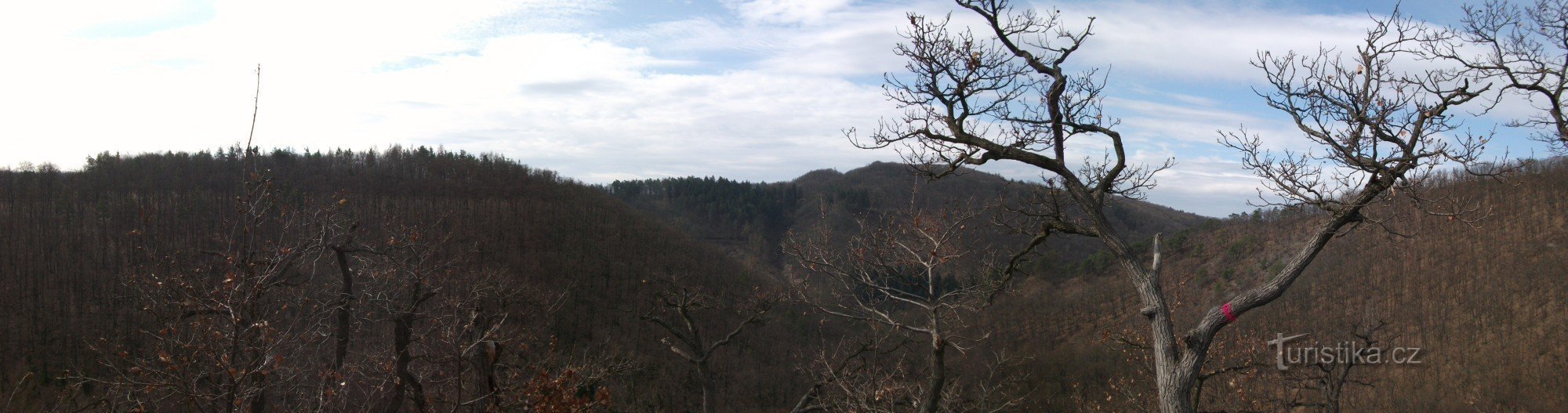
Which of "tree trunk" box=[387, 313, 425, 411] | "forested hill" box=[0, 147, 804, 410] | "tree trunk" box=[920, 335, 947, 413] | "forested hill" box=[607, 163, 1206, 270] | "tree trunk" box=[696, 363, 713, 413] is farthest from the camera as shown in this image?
"forested hill" box=[607, 163, 1206, 270]

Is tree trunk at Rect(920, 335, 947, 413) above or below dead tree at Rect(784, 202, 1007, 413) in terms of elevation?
below

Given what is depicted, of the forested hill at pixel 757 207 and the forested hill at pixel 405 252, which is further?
the forested hill at pixel 757 207

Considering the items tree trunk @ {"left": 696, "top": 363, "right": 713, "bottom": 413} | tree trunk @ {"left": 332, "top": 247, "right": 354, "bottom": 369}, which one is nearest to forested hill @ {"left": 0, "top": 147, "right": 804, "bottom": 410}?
tree trunk @ {"left": 696, "top": 363, "right": 713, "bottom": 413}

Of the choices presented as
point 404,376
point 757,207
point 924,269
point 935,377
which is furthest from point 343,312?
point 757,207

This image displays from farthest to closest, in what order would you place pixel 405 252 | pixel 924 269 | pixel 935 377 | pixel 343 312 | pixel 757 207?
1. pixel 757 207
2. pixel 405 252
3. pixel 343 312
4. pixel 924 269
5. pixel 935 377

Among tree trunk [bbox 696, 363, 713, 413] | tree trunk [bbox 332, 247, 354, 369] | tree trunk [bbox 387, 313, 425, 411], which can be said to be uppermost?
tree trunk [bbox 332, 247, 354, 369]

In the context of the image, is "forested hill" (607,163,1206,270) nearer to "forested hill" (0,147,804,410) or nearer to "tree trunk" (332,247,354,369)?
"forested hill" (0,147,804,410)

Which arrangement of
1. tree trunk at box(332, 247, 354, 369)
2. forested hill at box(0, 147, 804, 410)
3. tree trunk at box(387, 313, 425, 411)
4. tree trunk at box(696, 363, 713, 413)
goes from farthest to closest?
forested hill at box(0, 147, 804, 410) < tree trunk at box(696, 363, 713, 413) < tree trunk at box(332, 247, 354, 369) < tree trunk at box(387, 313, 425, 411)

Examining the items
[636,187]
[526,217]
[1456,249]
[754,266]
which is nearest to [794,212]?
[636,187]

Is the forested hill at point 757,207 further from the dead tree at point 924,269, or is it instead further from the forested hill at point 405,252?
the dead tree at point 924,269

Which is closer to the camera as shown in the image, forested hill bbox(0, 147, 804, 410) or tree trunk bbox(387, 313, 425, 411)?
tree trunk bbox(387, 313, 425, 411)

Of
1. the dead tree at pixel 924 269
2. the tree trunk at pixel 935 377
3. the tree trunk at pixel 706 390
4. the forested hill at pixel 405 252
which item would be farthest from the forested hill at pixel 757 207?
the tree trunk at pixel 935 377

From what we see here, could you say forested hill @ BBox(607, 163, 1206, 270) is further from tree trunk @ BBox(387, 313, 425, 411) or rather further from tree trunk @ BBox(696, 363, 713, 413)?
tree trunk @ BBox(387, 313, 425, 411)

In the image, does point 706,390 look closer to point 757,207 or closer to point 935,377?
point 935,377
